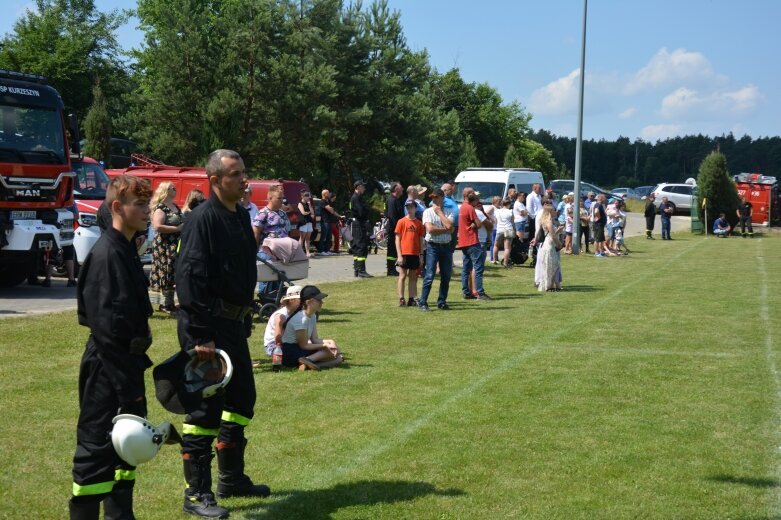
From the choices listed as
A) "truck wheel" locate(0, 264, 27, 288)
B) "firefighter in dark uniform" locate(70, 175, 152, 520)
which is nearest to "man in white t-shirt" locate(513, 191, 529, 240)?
"truck wheel" locate(0, 264, 27, 288)

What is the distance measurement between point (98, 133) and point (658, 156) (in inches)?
5731

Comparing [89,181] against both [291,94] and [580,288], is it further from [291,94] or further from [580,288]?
[291,94]

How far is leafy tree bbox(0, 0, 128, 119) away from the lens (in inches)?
2235

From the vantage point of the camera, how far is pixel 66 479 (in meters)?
6.19

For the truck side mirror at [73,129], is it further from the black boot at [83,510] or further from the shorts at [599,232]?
the shorts at [599,232]

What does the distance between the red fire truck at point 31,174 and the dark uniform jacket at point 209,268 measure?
1145 cm

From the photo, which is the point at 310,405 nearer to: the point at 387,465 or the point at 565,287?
the point at 387,465

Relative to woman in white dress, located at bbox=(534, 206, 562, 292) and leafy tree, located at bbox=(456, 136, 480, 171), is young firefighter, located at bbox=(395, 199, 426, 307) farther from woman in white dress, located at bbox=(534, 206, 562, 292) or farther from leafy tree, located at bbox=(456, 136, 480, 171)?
leafy tree, located at bbox=(456, 136, 480, 171)

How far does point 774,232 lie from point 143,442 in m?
47.2

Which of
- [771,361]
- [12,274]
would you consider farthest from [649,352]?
[12,274]

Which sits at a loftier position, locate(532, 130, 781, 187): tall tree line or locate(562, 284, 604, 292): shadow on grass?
locate(532, 130, 781, 187): tall tree line

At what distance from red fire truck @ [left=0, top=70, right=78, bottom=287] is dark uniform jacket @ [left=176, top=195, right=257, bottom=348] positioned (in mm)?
11453

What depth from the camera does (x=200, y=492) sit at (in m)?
5.49

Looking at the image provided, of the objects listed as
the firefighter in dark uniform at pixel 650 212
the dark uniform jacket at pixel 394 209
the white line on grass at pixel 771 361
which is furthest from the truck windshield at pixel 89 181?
the firefighter in dark uniform at pixel 650 212
